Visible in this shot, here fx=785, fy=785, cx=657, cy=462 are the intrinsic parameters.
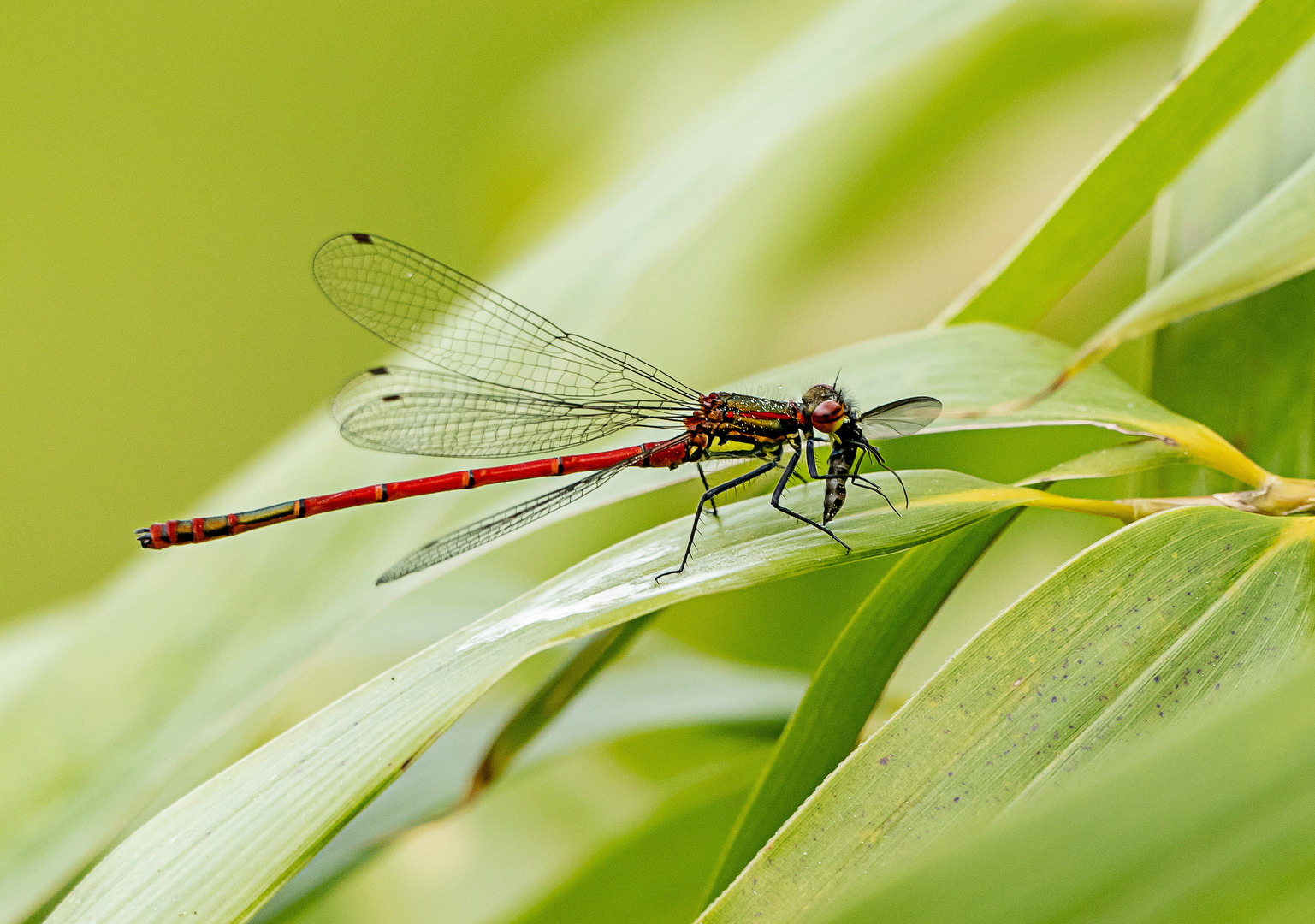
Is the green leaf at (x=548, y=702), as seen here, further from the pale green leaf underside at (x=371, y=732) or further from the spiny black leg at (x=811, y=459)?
the spiny black leg at (x=811, y=459)

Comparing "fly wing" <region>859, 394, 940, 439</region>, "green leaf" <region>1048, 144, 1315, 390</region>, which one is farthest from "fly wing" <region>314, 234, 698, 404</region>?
"green leaf" <region>1048, 144, 1315, 390</region>

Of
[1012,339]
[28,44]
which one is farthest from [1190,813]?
[28,44]

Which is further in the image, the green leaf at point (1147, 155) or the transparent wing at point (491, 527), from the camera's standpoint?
the transparent wing at point (491, 527)

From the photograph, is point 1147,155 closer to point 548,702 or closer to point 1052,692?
point 1052,692

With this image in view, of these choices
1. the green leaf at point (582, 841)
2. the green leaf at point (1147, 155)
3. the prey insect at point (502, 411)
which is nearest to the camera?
the green leaf at point (1147, 155)

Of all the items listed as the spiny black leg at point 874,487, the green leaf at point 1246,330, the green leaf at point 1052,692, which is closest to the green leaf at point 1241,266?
the green leaf at point 1246,330

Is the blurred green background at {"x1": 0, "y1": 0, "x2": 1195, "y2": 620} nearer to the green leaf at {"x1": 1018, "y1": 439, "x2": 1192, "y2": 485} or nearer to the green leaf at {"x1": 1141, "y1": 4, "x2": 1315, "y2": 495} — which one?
the green leaf at {"x1": 1141, "y1": 4, "x2": 1315, "y2": 495}

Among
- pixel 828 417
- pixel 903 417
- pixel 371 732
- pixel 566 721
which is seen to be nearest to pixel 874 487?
pixel 903 417
